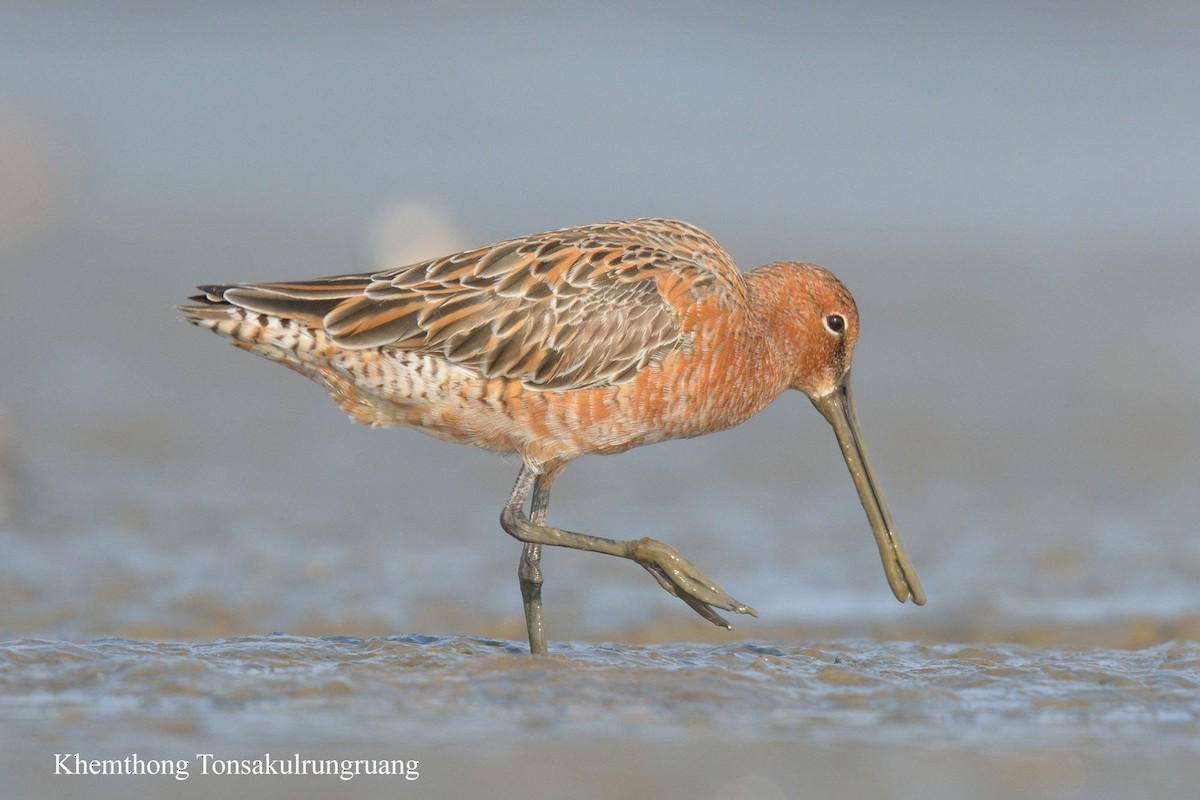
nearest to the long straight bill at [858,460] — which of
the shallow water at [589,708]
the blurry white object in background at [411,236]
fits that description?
the shallow water at [589,708]

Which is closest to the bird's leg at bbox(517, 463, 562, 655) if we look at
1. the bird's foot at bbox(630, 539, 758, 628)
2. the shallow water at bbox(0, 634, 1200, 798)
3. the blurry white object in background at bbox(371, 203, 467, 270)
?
the shallow water at bbox(0, 634, 1200, 798)

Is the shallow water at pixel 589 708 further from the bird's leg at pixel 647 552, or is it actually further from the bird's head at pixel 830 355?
the bird's head at pixel 830 355

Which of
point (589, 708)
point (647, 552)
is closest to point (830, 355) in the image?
point (647, 552)

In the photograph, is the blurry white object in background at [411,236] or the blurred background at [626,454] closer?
the blurred background at [626,454]

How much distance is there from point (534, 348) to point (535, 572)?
0.86 m

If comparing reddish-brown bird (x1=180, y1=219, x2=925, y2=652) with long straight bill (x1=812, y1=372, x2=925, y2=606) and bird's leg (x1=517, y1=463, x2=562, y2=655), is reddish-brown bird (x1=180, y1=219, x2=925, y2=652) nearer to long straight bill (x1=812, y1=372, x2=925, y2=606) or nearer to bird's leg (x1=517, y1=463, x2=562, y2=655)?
bird's leg (x1=517, y1=463, x2=562, y2=655)

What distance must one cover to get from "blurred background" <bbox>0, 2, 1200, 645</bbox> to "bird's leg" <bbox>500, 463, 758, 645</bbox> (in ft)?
2.80

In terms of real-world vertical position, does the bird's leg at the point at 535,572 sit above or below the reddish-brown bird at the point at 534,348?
below

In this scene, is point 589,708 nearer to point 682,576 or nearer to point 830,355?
point 682,576

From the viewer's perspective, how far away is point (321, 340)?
6.06 metres

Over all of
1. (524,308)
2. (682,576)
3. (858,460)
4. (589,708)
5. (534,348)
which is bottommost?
(589,708)

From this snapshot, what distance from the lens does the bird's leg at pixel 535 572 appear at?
6095 millimetres

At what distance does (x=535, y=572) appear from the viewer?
6309mm

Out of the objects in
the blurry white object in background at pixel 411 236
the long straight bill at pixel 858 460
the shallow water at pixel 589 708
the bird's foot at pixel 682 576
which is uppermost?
the blurry white object in background at pixel 411 236
